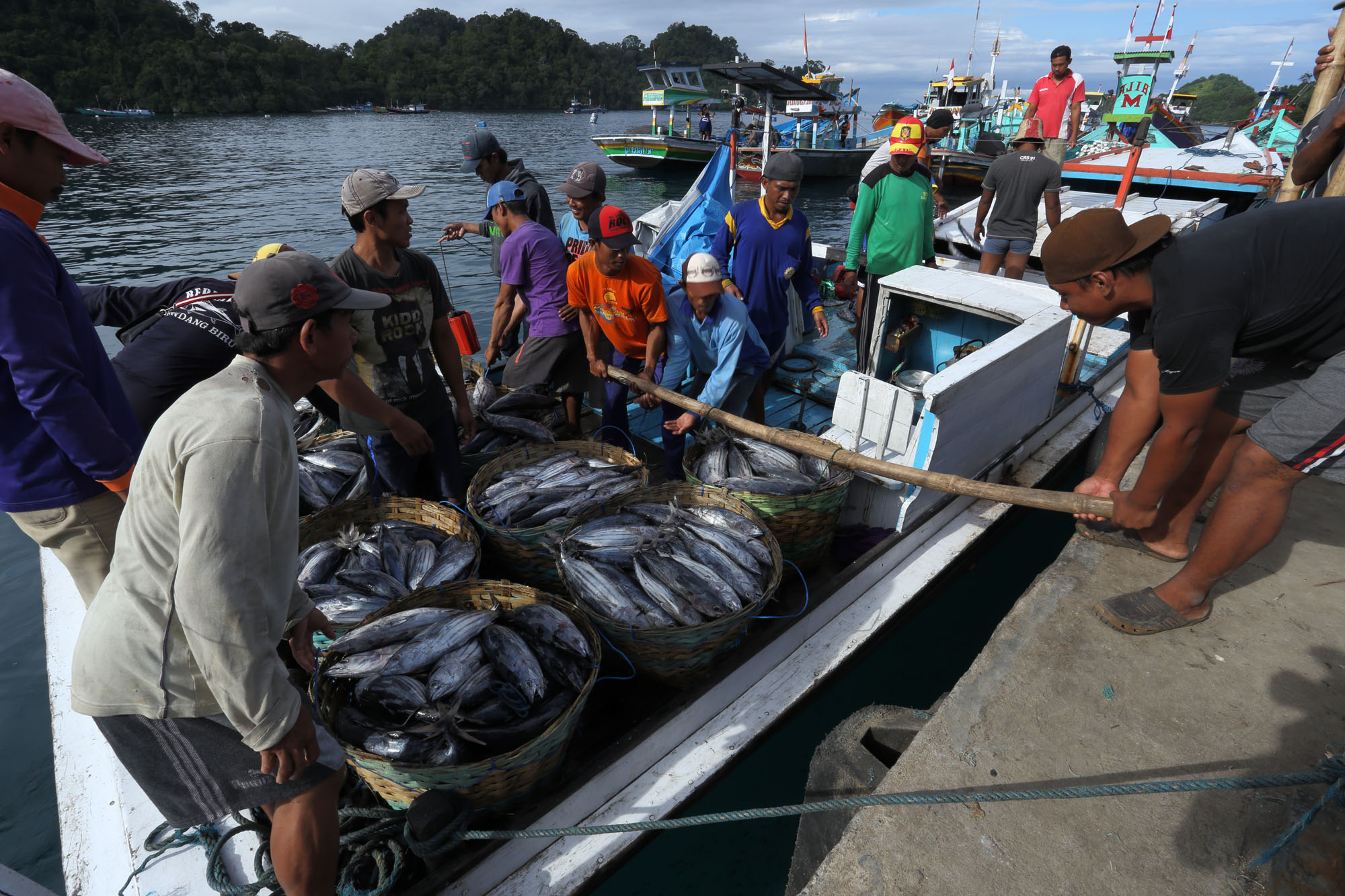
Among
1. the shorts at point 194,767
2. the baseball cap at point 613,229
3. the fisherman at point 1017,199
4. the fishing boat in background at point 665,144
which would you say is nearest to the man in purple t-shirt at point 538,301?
the baseball cap at point 613,229

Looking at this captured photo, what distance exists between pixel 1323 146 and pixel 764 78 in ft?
19.2

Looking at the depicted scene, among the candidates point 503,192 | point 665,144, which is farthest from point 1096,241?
point 665,144

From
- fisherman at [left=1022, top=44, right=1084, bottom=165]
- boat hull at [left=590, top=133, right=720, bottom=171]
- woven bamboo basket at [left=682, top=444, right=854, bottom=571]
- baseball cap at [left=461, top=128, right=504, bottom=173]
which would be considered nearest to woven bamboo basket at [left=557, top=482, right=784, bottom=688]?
woven bamboo basket at [left=682, top=444, right=854, bottom=571]

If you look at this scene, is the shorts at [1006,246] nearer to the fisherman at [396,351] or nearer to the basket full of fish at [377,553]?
the fisherman at [396,351]

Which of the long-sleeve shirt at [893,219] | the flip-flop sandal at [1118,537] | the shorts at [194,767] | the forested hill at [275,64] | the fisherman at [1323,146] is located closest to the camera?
the shorts at [194,767]

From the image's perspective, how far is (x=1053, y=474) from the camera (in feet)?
17.1

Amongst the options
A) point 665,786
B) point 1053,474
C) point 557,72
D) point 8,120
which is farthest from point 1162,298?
point 557,72

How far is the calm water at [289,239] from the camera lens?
329 centimetres

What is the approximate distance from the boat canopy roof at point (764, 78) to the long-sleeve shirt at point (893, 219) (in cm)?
307

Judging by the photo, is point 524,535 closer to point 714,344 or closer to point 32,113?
point 714,344

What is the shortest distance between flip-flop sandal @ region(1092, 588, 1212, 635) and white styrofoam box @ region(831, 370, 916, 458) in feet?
4.84

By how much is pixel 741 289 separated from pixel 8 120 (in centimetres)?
407

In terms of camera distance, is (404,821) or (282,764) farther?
(404,821)

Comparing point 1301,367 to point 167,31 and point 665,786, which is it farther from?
point 167,31
